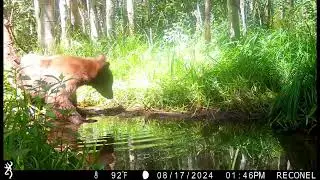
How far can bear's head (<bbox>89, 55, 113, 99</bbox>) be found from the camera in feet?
16.9

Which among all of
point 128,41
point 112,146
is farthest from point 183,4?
point 112,146

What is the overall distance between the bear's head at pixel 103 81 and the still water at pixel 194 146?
912 mm

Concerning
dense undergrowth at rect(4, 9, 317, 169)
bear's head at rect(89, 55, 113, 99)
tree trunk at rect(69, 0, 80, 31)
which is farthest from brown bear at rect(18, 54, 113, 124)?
tree trunk at rect(69, 0, 80, 31)

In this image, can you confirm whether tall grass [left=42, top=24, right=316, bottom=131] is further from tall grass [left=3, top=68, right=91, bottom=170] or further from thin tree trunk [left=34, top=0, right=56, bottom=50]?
tall grass [left=3, top=68, right=91, bottom=170]

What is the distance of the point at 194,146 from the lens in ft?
10.6

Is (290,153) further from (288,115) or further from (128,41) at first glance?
(128,41)

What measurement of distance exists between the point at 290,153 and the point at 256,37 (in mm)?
2547

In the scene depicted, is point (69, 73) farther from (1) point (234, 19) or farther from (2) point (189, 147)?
(1) point (234, 19)

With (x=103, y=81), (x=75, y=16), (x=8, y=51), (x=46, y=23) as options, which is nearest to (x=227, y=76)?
(x=103, y=81)

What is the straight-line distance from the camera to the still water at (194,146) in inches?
106

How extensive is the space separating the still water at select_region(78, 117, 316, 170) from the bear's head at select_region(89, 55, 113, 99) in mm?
912

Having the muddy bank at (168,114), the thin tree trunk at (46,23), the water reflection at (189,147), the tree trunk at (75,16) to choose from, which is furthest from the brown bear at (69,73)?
the tree trunk at (75,16)

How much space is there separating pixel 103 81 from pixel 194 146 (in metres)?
2.25

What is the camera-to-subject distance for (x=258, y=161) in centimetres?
274
